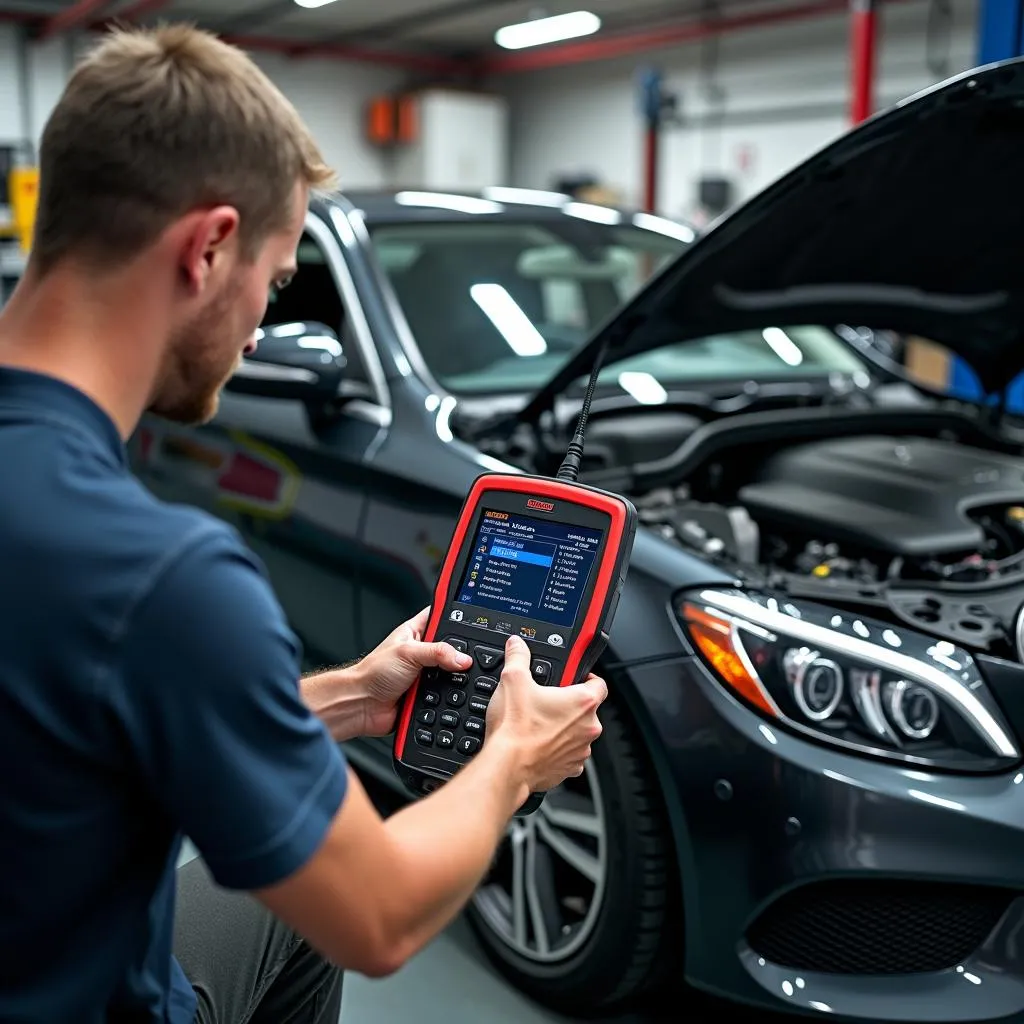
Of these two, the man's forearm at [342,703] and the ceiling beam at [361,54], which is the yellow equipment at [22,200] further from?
the man's forearm at [342,703]

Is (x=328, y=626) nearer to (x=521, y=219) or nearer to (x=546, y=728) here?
(x=521, y=219)

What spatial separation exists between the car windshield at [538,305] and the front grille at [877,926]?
1.21 m

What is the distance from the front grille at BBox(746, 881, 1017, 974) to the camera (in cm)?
160

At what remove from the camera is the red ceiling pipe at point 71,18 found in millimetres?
10425

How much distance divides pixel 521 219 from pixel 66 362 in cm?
223

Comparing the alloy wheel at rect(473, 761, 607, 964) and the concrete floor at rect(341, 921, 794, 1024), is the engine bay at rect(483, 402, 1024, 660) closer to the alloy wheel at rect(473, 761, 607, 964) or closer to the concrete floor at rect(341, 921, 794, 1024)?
the alloy wheel at rect(473, 761, 607, 964)

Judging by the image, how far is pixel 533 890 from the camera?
1979mm

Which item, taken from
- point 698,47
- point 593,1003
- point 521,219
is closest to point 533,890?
point 593,1003

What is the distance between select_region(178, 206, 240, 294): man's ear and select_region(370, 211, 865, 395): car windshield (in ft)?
5.01

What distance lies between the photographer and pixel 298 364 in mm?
2363

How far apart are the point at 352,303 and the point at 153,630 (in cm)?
187

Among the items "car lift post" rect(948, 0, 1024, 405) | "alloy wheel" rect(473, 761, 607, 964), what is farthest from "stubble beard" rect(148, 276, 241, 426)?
"car lift post" rect(948, 0, 1024, 405)

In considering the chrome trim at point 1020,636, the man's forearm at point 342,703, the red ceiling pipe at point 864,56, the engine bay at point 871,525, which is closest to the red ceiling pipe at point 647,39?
the red ceiling pipe at point 864,56

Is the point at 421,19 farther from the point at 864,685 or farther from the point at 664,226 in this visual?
the point at 864,685
